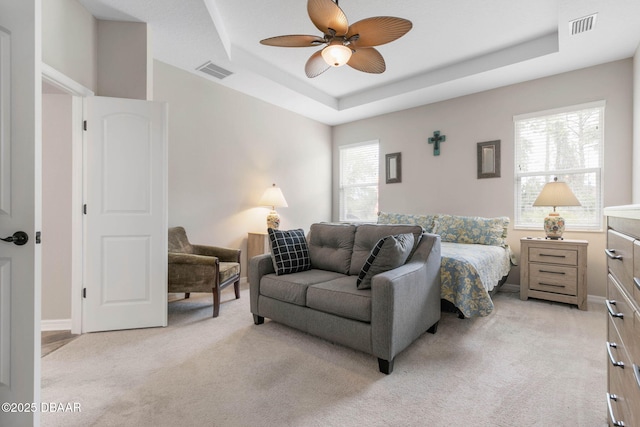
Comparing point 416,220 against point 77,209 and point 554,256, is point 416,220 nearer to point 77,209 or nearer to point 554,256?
point 554,256

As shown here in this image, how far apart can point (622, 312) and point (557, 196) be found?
2807 mm

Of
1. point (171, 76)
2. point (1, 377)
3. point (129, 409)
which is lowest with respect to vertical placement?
point (129, 409)

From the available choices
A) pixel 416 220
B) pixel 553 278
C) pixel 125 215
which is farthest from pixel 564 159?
pixel 125 215

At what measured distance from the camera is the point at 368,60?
2.54 m

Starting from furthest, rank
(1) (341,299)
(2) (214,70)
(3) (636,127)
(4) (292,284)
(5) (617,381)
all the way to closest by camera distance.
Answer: (2) (214,70), (3) (636,127), (4) (292,284), (1) (341,299), (5) (617,381)

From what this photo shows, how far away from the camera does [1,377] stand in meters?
1.31

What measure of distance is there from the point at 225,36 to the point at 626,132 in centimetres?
Result: 445

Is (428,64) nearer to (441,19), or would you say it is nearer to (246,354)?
(441,19)

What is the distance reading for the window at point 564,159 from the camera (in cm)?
346

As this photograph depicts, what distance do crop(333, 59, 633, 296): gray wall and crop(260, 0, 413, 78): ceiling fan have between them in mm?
2419

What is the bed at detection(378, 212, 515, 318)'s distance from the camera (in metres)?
2.51

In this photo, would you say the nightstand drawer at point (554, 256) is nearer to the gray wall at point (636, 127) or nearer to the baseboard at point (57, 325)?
the gray wall at point (636, 127)

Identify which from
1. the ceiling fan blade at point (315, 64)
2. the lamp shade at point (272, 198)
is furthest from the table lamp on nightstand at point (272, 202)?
the ceiling fan blade at point (315, 64)

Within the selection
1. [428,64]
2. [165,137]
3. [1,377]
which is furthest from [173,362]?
[428,64]
